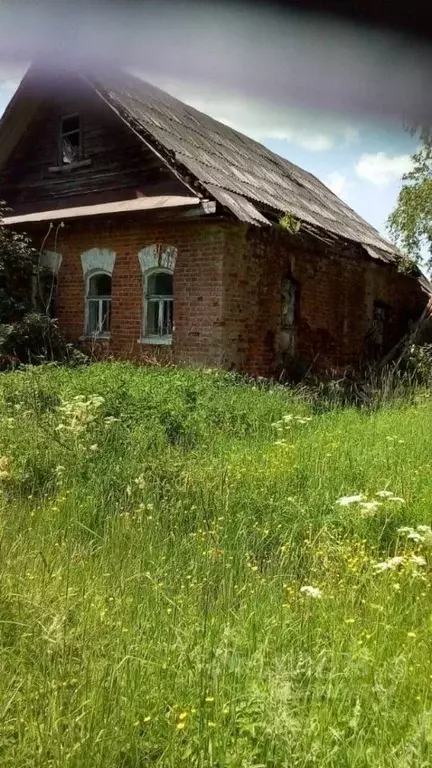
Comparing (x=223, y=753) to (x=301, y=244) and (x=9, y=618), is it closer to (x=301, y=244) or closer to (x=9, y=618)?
(x=9, y=618)

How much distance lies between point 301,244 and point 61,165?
5.43m

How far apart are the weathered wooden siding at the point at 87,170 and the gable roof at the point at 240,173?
1.62 feet

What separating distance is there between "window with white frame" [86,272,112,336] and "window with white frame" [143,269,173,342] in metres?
1.08

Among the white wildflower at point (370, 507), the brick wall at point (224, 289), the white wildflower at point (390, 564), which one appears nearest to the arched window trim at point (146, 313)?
the brick wall at point (224, 289)

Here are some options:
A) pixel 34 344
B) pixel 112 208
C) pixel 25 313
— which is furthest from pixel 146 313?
pixel 25 313

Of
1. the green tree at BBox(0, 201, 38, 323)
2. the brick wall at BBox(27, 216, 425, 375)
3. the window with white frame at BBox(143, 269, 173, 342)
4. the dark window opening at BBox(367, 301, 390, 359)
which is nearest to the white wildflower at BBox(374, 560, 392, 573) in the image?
the brick wall at BBox(27, 216, 425, 375)

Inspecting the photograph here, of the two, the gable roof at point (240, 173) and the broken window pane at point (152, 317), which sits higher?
the gable roof at point (240, 173)

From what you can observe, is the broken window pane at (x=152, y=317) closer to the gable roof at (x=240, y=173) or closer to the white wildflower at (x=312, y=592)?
the gable roof at (x=240, y=173)

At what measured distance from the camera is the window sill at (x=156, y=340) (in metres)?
11.7

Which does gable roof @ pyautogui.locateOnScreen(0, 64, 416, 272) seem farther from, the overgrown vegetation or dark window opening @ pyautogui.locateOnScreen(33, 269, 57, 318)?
dark window opening @ pyautogui.locateOnScreen(33, 269, 57, 318)

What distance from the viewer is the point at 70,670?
7.51ft

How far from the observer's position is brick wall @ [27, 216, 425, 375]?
11.0m

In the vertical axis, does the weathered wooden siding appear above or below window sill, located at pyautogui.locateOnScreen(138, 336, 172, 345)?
above

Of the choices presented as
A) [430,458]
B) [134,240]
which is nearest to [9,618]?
[430,458]
